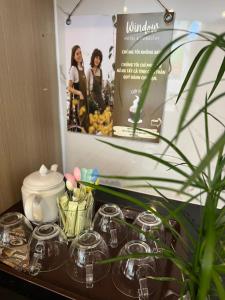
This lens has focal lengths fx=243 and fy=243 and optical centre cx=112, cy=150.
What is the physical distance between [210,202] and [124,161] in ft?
2.43

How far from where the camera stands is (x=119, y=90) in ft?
3.34

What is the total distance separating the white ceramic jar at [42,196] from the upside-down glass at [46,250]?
0.09 m

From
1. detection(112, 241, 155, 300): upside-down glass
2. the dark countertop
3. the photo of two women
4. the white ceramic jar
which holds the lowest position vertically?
the dark countertop

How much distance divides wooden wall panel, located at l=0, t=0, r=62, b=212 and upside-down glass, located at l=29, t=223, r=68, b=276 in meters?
0.28

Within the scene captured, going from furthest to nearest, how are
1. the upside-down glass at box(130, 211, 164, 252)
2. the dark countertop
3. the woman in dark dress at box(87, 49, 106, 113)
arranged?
1. the woman in dark dress at box(87, 49, 106, 113)
2. the upside-down glass at box(130, 211, 164, 252)
3. the dark countertop

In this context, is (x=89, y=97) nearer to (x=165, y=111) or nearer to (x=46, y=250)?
(x=165, y=111)

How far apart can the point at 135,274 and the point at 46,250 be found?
0.88ft

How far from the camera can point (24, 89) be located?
3.05 feet

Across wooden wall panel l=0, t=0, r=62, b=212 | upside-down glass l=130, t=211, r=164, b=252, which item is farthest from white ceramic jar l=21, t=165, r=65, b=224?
upside-down glass l=130, t=211, r=164, b=252

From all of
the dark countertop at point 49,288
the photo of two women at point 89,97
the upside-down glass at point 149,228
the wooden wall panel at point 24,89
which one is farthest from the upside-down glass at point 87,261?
the photo of two women at point 89,97

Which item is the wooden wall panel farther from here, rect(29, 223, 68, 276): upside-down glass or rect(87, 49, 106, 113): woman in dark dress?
rect(29, 223, 68, 276): upside-down glass

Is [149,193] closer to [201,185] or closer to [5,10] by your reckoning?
[201,185]

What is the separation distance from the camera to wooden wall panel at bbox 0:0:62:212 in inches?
32.8

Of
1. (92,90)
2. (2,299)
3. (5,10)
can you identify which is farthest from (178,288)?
(5,10)
